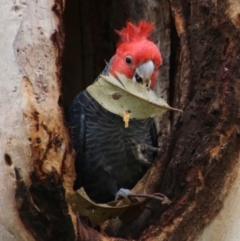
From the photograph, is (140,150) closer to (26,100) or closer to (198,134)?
(198,134)

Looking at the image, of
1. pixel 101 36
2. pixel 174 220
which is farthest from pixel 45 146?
pixel 101 36

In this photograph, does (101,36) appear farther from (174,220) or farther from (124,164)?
(174,220)

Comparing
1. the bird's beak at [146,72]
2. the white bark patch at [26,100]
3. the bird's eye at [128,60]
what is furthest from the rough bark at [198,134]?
the white bark patch at [26,100]

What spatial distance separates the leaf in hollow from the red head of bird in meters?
0.58

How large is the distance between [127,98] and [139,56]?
26.2 inches

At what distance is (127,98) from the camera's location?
161 cm

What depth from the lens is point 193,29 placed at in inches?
79.4

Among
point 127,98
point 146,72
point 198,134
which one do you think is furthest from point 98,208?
point 146,72

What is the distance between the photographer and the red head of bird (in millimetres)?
2197

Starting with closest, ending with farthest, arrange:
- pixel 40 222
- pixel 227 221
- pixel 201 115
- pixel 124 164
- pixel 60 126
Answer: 1. pixel 40 222
2. pixel 60 126
3. pixel 227 221
4. pixel 201 115
5. pixel 124 164

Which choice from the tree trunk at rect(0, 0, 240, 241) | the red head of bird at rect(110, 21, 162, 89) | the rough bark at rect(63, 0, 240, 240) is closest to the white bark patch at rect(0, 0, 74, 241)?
the tree trunk at rect(0, 0, 240, 241)

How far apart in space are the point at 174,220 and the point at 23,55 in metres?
0.74

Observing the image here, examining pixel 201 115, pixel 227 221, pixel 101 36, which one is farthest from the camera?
pixel 101 36

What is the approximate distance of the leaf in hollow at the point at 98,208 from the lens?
1557 mm
